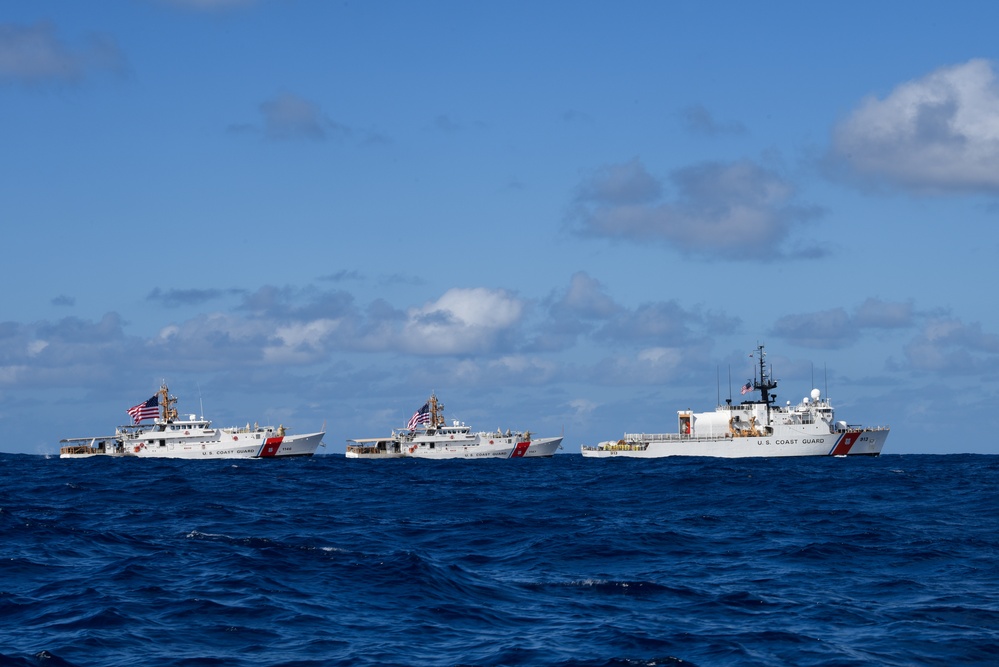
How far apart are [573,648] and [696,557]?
13572 mm

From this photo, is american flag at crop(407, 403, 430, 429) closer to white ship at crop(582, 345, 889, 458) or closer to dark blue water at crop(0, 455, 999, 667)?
white ship at crop(582, 345, 889, 458)

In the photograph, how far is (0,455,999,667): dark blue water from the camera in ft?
74.6

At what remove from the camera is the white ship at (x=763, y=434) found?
12544cm

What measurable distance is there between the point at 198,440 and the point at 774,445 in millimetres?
73453

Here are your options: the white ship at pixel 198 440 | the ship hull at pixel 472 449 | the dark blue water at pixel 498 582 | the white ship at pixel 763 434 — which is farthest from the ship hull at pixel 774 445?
the dark blue water at pixel 498 582

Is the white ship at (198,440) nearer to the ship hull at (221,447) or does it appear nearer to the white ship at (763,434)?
the ship hull at (221,447)

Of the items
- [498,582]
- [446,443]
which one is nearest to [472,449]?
[446,443]

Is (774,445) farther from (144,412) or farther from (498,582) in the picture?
(498,582)

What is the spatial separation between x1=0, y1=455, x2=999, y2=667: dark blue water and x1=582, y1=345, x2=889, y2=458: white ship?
7087 centimetres

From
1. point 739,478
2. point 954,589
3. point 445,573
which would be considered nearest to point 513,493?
Answer: point 739,478

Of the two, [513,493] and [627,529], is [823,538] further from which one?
[513,493]

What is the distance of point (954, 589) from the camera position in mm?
29266

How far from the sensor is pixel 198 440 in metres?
137

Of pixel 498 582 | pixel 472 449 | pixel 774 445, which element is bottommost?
pixel 498 582
